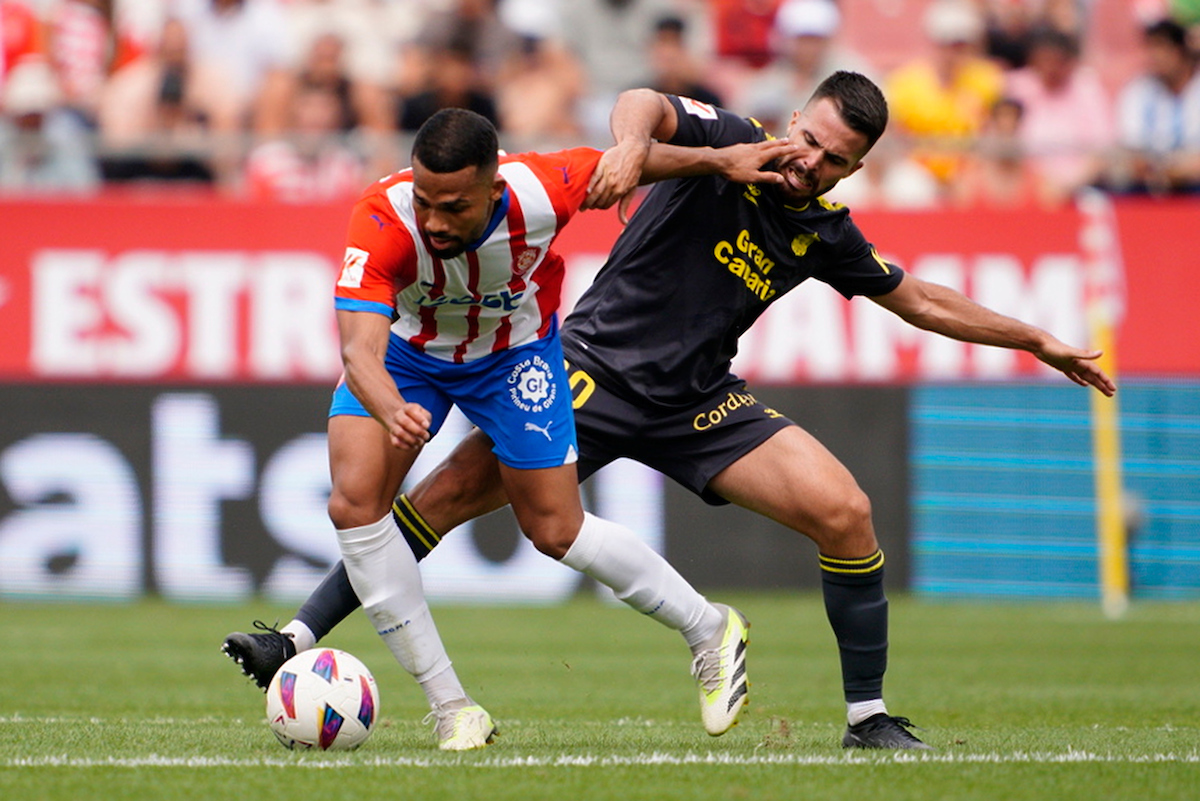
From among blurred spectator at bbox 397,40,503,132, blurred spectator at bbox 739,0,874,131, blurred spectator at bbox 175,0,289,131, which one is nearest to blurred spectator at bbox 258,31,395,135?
blurred spectator at bbox 397,40,503,132

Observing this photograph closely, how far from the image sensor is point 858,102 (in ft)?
20.1

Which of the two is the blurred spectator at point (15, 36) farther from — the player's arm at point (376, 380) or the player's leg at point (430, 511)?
the player's arm at point (376, 380)

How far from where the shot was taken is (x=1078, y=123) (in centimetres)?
1521

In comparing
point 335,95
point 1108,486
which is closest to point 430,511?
point 1108,486

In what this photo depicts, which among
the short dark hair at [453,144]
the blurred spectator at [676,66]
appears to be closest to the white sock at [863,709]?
the short dark hair at [453,144]

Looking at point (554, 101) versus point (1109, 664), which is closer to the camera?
point (1109, 664)

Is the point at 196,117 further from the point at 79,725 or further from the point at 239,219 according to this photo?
the point at 79,725

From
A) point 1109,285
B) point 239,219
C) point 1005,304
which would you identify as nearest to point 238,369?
point 239,219

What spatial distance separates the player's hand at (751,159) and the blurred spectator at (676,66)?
802 centimetres

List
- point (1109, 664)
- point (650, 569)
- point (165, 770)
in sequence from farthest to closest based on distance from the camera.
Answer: point (1109, 664)
point (650, 569)
point (165, 770)

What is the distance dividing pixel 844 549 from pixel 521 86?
9.69 meters

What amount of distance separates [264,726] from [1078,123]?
10.8 meters

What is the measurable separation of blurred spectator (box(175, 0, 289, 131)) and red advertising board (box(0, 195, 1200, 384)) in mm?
2221

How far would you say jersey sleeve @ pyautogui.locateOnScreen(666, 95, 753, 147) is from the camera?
247 inches
